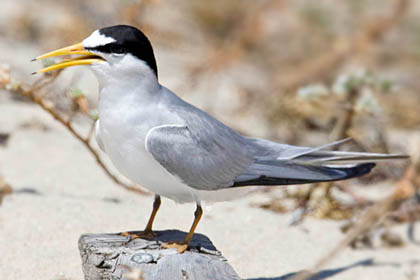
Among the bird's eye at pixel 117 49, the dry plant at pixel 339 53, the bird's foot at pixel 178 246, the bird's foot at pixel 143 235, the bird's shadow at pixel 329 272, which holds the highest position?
the bird's eye at pixel 117 49

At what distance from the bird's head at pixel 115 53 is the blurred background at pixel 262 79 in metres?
0.81

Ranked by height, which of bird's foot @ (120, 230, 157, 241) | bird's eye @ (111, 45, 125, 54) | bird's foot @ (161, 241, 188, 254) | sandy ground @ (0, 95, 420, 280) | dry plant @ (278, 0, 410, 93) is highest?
bird's eye @ (111, 45, 125, 54)

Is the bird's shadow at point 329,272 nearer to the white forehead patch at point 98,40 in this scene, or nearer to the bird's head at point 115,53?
the bird's head at point 115,53

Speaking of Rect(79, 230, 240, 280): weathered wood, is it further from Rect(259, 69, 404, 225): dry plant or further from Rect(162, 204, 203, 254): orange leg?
Rect(259, 69, 404, 225): dry plant

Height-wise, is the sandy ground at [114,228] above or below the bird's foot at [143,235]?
below

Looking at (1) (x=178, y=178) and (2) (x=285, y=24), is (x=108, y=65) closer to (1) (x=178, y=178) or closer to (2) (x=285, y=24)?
(1) (x=178, y=178)

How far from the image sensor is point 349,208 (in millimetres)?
4312

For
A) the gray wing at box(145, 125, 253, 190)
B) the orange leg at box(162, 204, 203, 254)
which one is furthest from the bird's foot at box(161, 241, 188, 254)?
the gray wing at box(145, 125, 253, 190)

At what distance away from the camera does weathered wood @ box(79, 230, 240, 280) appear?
2541mm

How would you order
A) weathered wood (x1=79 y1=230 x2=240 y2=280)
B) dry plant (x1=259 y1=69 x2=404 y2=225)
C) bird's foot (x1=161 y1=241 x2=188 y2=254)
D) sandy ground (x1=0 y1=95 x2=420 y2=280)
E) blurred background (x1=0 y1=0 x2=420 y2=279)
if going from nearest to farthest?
weathered wood (x1=79 y1=230 x2=240 y2=280) → bird's foot (x1=161 y1=241 x2=188 y2=254) → sandy ground (x1=0 y1=95 x2=420 y2=280) → dry plant (x1=259 y1=69 x2=404 y2=225) → blurred background (x1=0 y1=0 x2=420 y2=279)

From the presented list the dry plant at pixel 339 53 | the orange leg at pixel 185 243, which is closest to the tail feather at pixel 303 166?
the orange leg at pixel 185 243

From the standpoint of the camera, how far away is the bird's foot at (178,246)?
105 inches

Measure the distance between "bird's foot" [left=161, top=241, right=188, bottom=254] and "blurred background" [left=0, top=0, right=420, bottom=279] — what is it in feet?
2.18

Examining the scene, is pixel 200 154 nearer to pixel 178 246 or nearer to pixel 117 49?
pixel 178 246
